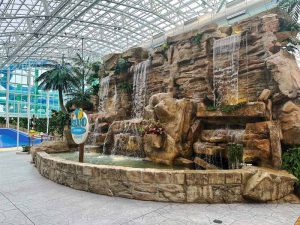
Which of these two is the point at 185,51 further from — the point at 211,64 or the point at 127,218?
the point at 127,218

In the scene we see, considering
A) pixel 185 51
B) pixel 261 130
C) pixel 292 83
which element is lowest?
pixel 261 130

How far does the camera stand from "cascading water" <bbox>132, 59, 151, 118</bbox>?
12461 mm

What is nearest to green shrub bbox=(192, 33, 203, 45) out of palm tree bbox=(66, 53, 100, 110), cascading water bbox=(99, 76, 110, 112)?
cascading water bbox=(99, 76, 110, 112)

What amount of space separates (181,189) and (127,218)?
1112mm

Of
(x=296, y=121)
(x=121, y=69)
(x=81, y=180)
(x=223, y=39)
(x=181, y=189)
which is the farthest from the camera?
(x=121, y=69)

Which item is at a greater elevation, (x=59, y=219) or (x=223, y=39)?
(x=223, y=39)

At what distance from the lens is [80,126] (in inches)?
229

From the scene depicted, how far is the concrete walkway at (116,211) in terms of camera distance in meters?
3.26

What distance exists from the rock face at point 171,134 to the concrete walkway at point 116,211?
9.66 feet

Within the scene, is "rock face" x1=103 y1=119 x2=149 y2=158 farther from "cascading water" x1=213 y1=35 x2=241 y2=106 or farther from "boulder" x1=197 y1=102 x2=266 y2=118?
"cascading water" x1=213 y1=35 x2=241 y2=106

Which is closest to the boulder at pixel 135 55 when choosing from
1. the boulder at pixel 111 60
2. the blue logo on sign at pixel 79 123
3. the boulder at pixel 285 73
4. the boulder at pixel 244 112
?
the boulder at pixel 111 60

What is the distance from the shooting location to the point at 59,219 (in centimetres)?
332

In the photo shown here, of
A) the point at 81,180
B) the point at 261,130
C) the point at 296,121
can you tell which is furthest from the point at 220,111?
the point at 81,180

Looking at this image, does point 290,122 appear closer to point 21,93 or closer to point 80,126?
point 80,126
